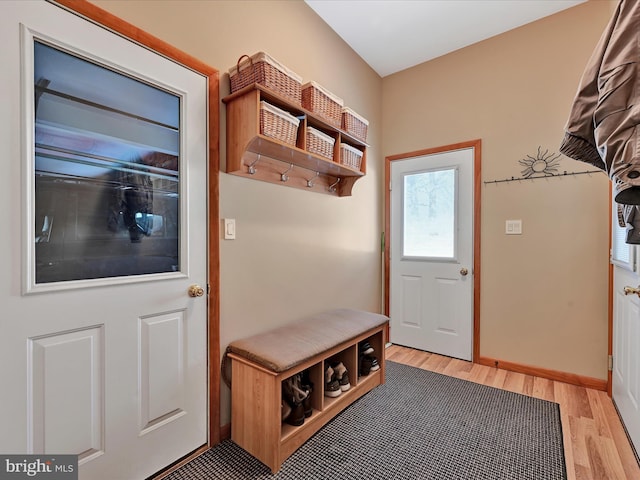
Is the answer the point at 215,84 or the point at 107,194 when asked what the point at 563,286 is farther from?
the point at 107,194

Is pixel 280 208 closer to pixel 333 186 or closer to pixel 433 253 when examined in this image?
pixel 333 186

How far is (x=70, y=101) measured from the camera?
121cm

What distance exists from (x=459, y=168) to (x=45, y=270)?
3.01m

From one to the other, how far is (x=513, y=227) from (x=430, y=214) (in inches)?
28.2

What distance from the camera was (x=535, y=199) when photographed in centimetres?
253

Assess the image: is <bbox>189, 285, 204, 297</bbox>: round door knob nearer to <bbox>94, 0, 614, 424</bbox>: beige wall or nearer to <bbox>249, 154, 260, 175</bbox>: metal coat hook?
<bbox>94, 0, 614, 424</bbox>: beige wall

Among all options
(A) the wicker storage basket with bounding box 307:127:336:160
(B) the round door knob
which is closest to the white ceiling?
(A) the wicker storage basket with bounding box 307:127:336:160

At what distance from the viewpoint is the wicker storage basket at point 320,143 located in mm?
1927

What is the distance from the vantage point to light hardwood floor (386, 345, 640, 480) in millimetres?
1519

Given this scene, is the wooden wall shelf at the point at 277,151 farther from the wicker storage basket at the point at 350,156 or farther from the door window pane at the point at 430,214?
the door window pane at the point at 430,214

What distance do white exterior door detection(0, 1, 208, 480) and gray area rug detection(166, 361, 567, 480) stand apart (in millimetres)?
401

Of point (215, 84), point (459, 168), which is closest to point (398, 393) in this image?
point (459, 168)
